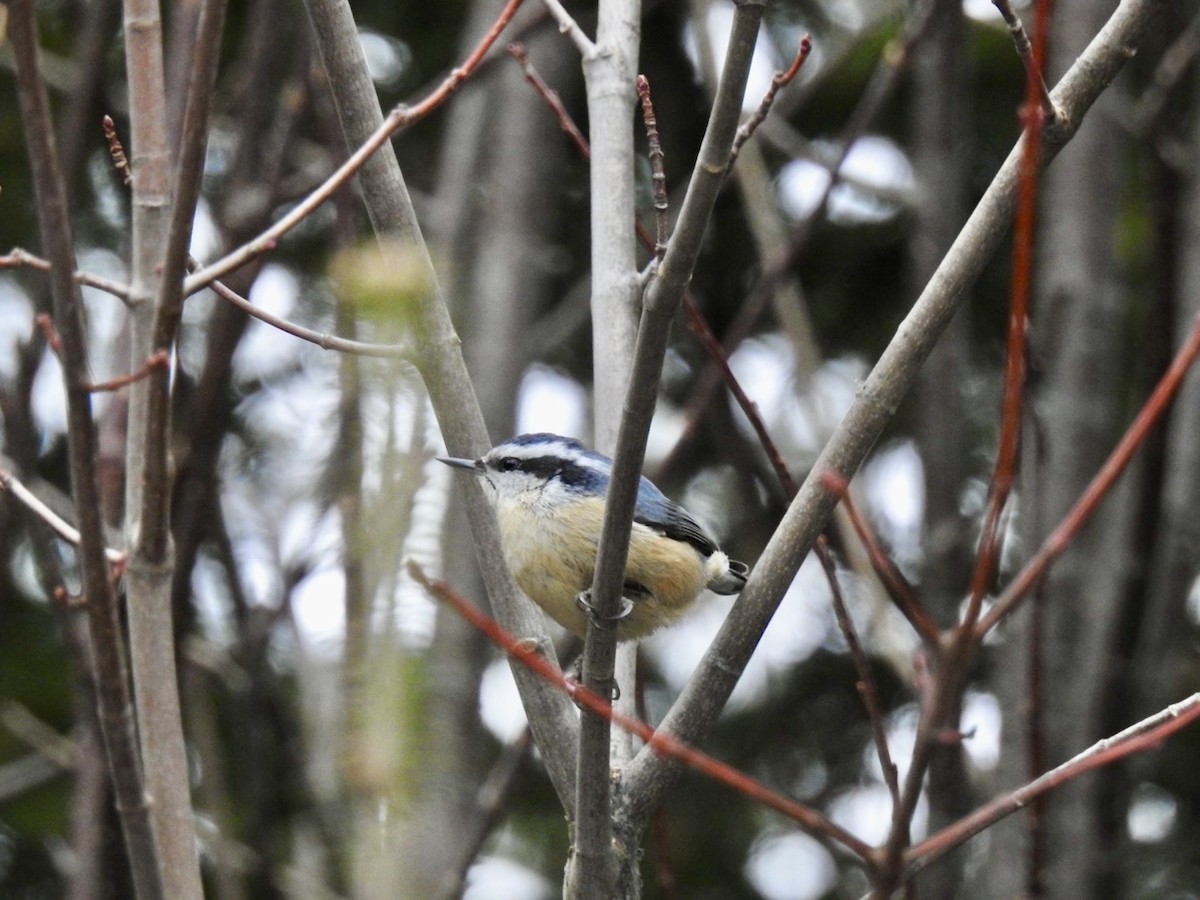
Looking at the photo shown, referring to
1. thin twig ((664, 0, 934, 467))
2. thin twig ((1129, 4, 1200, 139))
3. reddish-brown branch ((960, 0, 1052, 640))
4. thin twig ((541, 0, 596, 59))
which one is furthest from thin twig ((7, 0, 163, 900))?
thin twig ((1129, 4, 1200, 139))

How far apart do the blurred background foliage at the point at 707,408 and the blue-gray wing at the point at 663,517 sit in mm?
545

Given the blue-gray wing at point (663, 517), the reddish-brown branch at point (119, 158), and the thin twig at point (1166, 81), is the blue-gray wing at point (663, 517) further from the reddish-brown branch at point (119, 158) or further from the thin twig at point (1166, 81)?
the thin twig at point (1166, 81)

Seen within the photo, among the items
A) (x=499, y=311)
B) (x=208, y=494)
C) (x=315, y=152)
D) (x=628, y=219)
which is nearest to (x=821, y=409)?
(x=499, y=311)

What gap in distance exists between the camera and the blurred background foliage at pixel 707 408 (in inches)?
143

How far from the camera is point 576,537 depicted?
278 centimetres

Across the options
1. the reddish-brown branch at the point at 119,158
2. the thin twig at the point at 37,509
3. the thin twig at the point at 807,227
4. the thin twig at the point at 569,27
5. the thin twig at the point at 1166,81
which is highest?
the thin twig at the point at 1166,81

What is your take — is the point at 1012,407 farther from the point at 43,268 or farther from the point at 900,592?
the point at 43,268

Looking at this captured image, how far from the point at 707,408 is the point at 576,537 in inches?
46.8

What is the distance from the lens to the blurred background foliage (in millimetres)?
3635

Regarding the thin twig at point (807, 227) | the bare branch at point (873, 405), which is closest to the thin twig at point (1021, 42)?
the bare branch at point (873, 405)

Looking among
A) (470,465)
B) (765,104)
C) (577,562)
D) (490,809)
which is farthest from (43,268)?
(490,809)

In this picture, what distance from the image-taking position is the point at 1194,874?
4324 mm

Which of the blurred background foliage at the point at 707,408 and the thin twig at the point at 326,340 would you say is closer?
the thin twig at the point at 326,340

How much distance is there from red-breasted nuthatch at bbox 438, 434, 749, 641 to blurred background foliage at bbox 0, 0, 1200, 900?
0.44 metres
